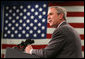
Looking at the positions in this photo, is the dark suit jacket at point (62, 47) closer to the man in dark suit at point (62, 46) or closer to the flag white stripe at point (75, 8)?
the man in dark suit at point (62, 46)

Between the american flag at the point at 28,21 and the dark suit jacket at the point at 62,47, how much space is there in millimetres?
3092

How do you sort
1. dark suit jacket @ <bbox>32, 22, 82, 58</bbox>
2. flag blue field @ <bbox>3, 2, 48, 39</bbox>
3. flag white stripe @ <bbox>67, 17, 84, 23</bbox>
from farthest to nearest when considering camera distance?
flag blue field @ <bbox>3, 2, 48, 39</bbox>
flag white stripe @ <bbox>67, 17, 84, 23</bbox>
dark suit jacket @ <bbox>32, 22, 82, 58</bbox>

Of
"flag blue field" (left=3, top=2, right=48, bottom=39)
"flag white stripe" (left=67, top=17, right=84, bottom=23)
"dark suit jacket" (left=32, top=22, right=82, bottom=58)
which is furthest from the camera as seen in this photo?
"flag blue field" (left=3, top=2, right=48, bottom=39)

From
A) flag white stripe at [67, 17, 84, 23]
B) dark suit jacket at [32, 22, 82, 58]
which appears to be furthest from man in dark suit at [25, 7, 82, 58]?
flag white stripe at [67, 17, 84, 23]

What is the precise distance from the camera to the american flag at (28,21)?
4680 mm

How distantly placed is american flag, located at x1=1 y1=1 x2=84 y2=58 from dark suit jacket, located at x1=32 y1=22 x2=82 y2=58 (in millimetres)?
3092

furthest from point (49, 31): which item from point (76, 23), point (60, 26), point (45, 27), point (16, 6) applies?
point (60, 26)

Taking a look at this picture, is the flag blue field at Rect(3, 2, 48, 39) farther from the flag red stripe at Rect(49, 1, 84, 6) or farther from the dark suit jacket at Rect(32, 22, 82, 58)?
Answer: the dark suit jacket at Rect(32, 22, 82, 58)

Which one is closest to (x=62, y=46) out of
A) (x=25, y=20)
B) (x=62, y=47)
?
(x=62, y=47)

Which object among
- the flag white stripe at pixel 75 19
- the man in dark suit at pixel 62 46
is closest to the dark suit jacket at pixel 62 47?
the man in dark suit at pixel 62 46

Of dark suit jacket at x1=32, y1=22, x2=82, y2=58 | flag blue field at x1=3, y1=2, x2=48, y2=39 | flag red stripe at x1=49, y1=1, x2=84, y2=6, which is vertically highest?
flag red stripe at x1=49, y1=1, x2=84, y2=6

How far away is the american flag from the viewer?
15.4 feet

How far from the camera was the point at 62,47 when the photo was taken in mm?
1570

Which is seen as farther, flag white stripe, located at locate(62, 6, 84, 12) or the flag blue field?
the flag blue field
